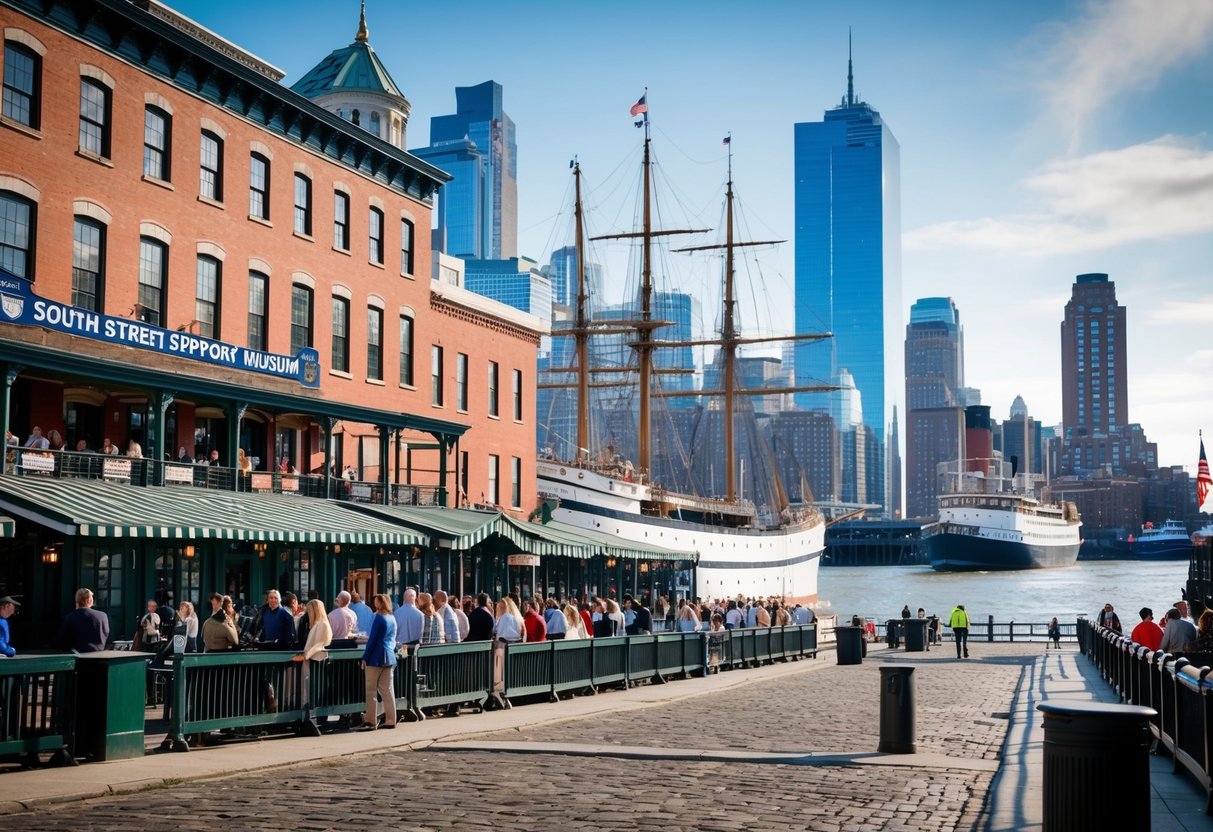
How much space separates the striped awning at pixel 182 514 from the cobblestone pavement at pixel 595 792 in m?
7.75

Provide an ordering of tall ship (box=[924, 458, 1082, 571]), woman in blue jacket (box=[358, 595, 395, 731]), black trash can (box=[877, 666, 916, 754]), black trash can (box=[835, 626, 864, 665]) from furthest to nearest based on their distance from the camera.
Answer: tall ship (box=[924, 458, 1082, 571]), black trash can (box=[835, 626, 864, 665]), woman in blue jacket (box=[358, 595, 395, 731]), black trash can (box=[877, 666, 916, 754])

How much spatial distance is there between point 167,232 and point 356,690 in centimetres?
1666

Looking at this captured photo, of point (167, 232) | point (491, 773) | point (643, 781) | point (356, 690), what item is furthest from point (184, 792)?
point (167, 232)

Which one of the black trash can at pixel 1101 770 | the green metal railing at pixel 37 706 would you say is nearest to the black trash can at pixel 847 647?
the green metal railing at pixel 37 706

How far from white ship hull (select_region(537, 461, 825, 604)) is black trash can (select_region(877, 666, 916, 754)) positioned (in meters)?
44.4

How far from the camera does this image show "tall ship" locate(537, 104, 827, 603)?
65688 millimetres

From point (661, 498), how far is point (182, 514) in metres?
51.4

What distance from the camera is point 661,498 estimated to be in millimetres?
74000

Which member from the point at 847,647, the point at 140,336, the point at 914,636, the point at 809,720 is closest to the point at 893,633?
the point at 914,636

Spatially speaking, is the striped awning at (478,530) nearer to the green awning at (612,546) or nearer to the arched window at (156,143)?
the green awning at (612,546)

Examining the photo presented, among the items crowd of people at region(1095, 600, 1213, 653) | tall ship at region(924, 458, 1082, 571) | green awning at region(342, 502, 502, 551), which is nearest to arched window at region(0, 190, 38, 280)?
green awning at region(342, 502, 502, 551)

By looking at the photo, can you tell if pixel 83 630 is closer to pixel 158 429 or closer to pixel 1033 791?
pixel 158 429

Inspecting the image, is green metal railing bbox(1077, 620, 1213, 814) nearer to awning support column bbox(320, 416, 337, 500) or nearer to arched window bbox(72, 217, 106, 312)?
awning support column bbox(320, 416, 337, 500)

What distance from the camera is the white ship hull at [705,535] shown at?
64938mm
